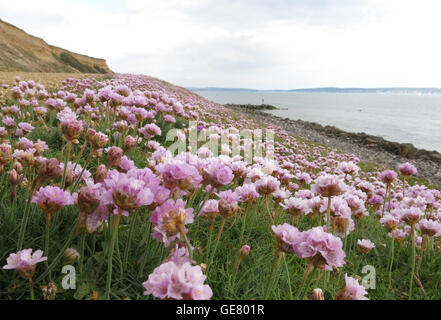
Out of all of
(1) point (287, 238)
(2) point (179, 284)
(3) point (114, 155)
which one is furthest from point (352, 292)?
(3) point (114, 155)

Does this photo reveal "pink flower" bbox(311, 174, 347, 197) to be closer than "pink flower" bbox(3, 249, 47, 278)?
No

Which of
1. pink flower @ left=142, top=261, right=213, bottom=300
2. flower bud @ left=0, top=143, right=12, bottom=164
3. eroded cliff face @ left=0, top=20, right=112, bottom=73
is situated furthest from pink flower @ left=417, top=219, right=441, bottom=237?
eroded cliff face @ left=0, top=20, right=112, bottom=73

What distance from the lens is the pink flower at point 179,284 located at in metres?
0.91

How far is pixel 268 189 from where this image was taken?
2.10 metres

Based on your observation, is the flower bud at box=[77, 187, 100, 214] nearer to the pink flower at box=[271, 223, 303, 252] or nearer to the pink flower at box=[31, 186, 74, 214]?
the pink flower at box=[31, 186, 74, 214]

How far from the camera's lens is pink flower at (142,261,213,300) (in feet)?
2.99

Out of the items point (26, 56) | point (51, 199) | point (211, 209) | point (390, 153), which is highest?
point (26, 56)

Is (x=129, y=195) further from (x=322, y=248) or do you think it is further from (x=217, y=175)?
(x=322, y=248)

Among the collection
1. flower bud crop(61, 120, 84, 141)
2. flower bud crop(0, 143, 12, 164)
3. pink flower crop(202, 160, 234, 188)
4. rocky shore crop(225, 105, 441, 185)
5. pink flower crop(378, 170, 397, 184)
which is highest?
flower bud crop(61, 120, 84, 141)

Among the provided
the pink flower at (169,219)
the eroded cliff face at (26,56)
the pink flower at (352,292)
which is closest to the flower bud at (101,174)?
the pink flower at (169,219)

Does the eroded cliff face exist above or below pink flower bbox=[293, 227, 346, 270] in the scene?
above

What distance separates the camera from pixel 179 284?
92cm
